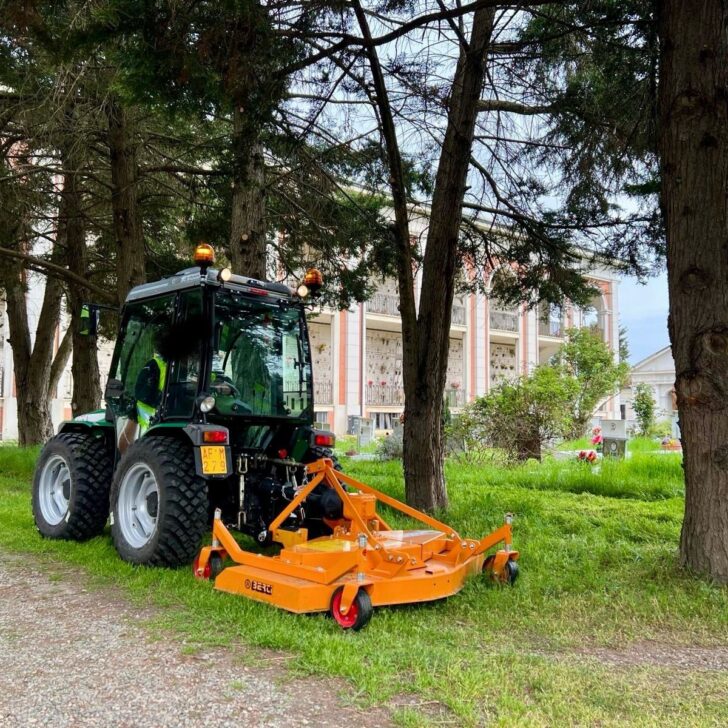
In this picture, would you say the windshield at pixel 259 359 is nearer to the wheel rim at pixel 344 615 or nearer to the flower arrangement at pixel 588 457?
the wheel rim at pixel 344 615

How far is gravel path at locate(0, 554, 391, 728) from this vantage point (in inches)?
131

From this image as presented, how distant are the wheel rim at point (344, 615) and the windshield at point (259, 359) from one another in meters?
2.17

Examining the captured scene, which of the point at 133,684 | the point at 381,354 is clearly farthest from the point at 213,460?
the point at 381,354

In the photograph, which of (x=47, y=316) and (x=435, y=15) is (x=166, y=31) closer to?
(x=435, y=15)

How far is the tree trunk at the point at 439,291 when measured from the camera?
25.8 ft

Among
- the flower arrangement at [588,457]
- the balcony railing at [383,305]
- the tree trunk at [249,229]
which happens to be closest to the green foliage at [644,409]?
the balcony railing at [383,305]

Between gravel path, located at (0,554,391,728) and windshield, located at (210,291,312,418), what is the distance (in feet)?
6.98

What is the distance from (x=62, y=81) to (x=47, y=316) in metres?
8.38

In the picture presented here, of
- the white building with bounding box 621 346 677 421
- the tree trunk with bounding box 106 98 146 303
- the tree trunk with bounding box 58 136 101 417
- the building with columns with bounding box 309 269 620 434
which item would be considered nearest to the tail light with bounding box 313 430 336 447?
the tree trunk with bounding box 106 98 146 303

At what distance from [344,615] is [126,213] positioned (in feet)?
27.7

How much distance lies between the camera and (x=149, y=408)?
6648 mm

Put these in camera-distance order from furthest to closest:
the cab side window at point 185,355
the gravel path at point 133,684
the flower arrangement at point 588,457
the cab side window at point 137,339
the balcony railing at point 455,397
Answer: the balcony railing at point 455,397 → the flower arrangement at point 588,457 → the cab side window at point 137,339 → the cab side window at point 185,355 → the gravel path at point 133,684

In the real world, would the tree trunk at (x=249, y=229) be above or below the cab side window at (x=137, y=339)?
above

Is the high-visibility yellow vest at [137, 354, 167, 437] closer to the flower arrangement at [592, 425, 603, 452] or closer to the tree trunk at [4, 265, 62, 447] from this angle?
the tree trunk at [4, 265, 62, 447]
